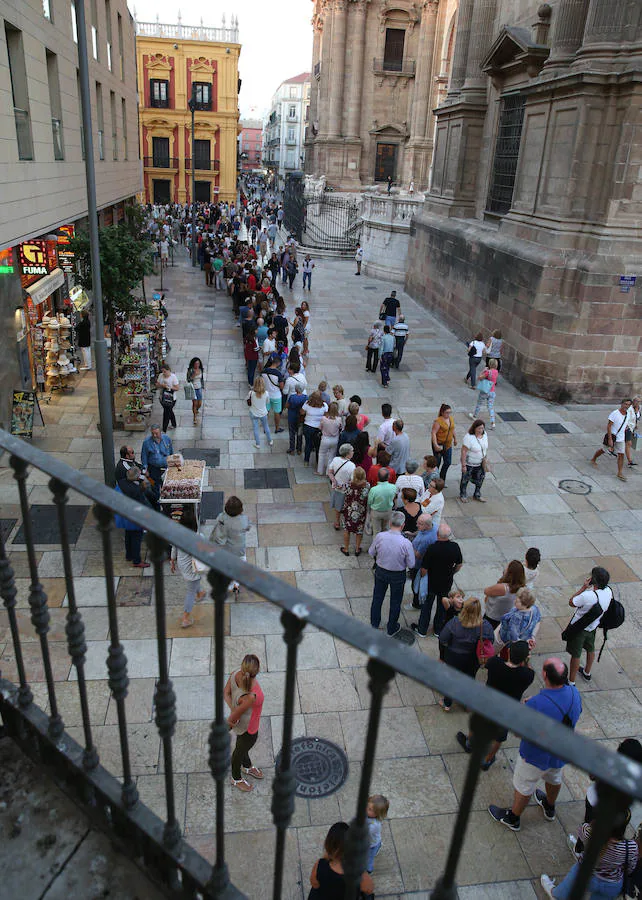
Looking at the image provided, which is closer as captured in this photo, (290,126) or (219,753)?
(219,753)

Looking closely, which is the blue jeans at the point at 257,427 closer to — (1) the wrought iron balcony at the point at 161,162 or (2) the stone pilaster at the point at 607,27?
(2) the stone pilaster at the point at 607,27

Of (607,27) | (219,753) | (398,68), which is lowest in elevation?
(219,753)

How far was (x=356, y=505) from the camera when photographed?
30.3ft

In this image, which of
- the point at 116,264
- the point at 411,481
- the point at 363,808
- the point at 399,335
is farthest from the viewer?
the point at 399,335

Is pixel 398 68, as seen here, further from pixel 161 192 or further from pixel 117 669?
pixel 117 669

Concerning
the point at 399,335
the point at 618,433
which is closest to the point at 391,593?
the point at 618,433

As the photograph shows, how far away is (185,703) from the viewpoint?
664 cm

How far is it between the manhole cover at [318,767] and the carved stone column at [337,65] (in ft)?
147

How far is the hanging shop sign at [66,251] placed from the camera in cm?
1419

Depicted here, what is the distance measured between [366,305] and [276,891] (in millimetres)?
25139

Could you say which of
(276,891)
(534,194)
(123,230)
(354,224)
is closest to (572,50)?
(534,194)

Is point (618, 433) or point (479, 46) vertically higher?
point (479, 46)

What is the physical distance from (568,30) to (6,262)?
43.4 feet

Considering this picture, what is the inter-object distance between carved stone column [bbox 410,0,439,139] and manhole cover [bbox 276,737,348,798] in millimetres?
43114
